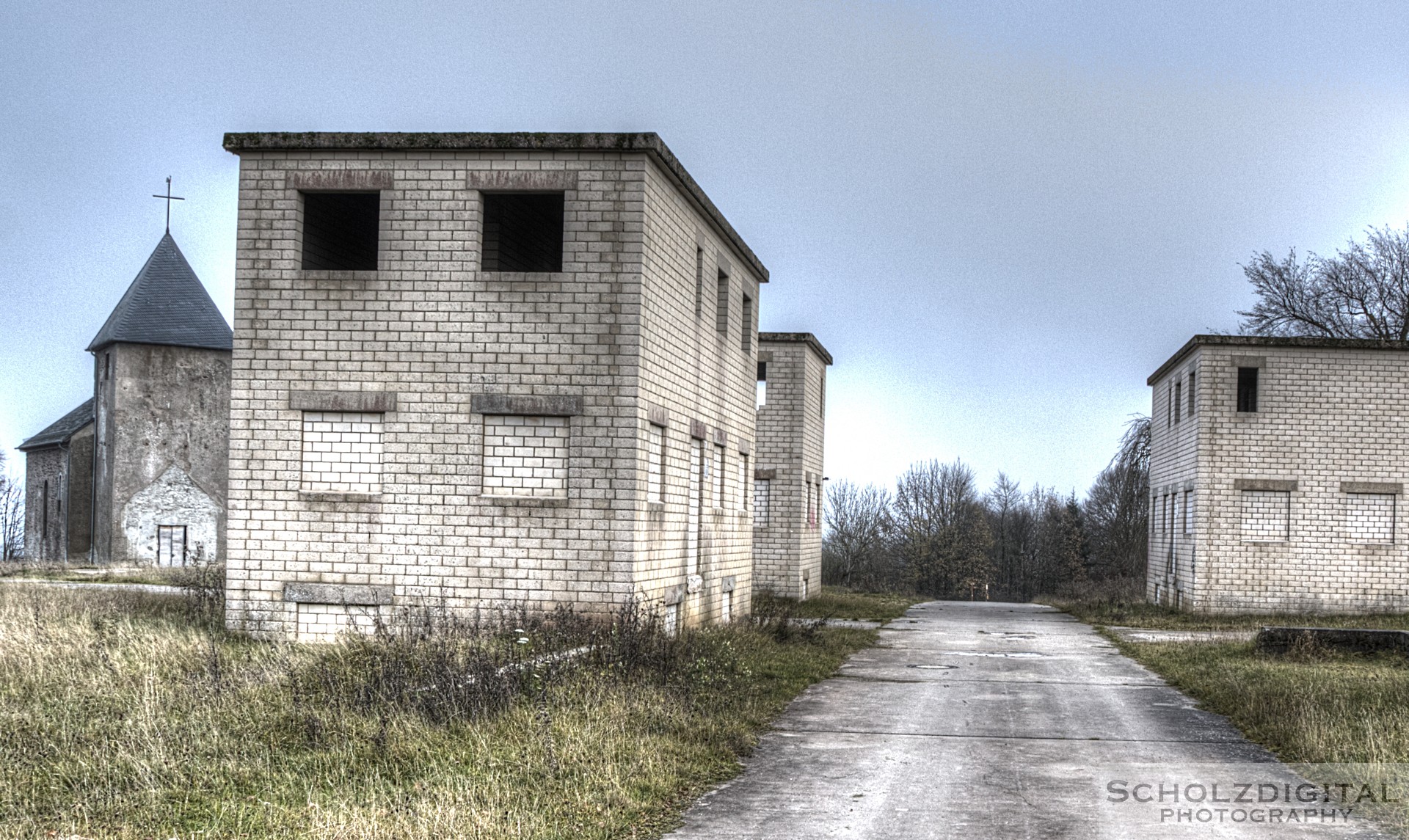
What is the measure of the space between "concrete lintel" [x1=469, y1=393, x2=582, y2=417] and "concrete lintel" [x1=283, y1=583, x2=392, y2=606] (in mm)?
2561

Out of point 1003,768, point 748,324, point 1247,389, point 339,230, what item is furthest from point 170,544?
point 1003,768

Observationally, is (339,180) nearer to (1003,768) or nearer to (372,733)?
(372,733)

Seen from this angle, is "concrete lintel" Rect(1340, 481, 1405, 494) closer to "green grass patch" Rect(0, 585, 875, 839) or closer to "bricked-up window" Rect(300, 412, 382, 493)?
"green grass patch" Rect(0, 585, 875, 839)

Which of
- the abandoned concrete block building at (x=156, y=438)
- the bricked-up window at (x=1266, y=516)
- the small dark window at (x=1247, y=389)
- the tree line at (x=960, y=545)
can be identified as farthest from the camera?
the tree line at (x=960, y=545)

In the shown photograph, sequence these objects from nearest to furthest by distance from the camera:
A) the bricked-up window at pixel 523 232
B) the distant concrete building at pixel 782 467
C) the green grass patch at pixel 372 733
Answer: the green grass patch at pixel 372 733 < the bricked-up window at pixel 523 232 < the distant concrete building at pixel 782 467

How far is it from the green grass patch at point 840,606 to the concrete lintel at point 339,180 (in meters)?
9.03

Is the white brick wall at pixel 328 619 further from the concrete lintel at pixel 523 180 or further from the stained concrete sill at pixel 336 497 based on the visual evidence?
the concrete lintel at pixel 523 180

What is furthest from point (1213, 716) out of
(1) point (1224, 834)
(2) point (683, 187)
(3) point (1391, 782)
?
(2) point (683, 187)

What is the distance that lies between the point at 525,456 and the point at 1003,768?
7.80 m

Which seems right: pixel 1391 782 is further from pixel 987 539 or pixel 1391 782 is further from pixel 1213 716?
pixel 987 539

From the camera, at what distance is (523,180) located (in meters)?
15.5

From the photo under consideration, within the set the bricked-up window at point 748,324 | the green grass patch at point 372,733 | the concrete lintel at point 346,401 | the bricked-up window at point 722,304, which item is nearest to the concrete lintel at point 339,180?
the concrete lintel at point 346,401

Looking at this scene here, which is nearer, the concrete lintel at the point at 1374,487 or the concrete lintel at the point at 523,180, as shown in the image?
the concrete lintel at the point at 523,180

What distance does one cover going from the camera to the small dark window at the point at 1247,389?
96.5 ft
